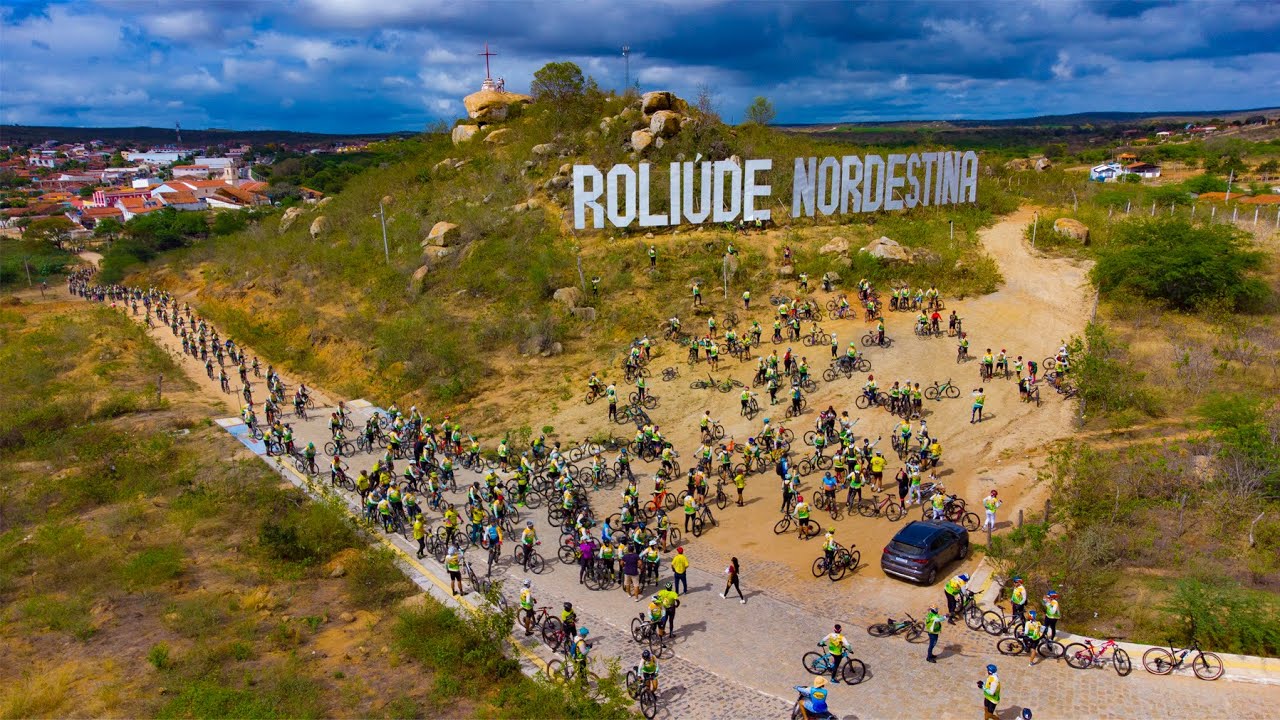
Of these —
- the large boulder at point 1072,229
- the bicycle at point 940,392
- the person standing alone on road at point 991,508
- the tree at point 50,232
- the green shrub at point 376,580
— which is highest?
the large boulder at point 1072,229

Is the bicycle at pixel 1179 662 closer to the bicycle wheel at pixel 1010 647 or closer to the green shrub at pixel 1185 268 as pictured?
the bicycle wheel at pixel 1010 647

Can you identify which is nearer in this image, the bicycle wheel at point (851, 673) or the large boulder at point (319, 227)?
the bicycle wheel at point (851, 673)

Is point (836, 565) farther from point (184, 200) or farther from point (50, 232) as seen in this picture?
point (184, 200)

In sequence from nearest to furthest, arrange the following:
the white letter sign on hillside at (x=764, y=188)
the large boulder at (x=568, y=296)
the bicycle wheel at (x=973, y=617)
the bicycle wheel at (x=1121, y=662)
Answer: the bicycle wheel at (x=1121, y=662), the bicycle wheel at (x=973, y=617), the large boulder at (x=568, y=296), the white letter sign on hillside at (x=764, y=188)

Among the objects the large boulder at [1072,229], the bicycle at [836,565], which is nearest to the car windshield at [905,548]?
the bicycle at [836,565]

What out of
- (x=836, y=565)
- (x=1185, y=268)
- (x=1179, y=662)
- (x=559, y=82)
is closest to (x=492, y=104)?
(x=559, y=82)

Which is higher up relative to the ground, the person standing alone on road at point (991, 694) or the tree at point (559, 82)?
the tree at point (559, 82)
